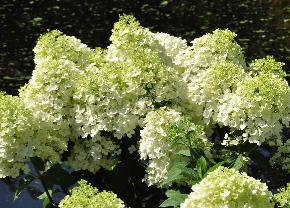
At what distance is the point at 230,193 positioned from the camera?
4.11 metres

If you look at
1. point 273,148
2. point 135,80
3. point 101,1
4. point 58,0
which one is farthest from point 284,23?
point 135,80

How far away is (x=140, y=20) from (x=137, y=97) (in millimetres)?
12953

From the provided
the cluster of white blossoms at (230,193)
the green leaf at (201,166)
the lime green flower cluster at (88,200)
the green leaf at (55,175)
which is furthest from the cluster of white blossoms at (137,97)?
the cluster of white blossoms at (230,193)

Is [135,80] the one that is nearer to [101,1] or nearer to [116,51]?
[116,51]

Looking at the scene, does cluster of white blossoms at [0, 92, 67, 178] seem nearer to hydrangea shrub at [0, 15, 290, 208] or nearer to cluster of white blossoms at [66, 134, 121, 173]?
hydrangea shrub at [0, 15, 290, 208]

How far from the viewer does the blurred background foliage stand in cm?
1520

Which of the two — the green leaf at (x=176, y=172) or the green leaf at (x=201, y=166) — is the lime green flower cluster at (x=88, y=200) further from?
the green leaf at (x=201, y=166)

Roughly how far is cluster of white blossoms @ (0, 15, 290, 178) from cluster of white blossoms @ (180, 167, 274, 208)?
1178 millimetres

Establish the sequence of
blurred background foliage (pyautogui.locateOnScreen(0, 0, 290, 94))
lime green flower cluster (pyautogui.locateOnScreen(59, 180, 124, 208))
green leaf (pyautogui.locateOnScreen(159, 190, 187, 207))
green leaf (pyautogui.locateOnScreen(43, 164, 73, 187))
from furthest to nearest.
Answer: blurred background foliage (pyautogui.locateOnScreen(0, 0, 290, 94)) → green leaf (pyautogui.locateOnScreen(43, 164, 73, 187)) → green leaf (pyautogui.locateOnScreen(159, 190, 187, 207)) → lime green flower cluster (pyautogui.locateOnScreen(59, 180, 124, 208))

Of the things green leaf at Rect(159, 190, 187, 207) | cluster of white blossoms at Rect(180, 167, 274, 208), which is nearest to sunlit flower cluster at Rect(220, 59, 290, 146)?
green leaf at Rect(159, 190, 187, 207)

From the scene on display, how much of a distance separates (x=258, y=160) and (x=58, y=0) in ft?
54.6

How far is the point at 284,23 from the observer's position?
17641 millimetres

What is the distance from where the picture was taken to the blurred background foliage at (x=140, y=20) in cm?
1520

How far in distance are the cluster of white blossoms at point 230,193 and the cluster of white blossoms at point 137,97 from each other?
1178mm
